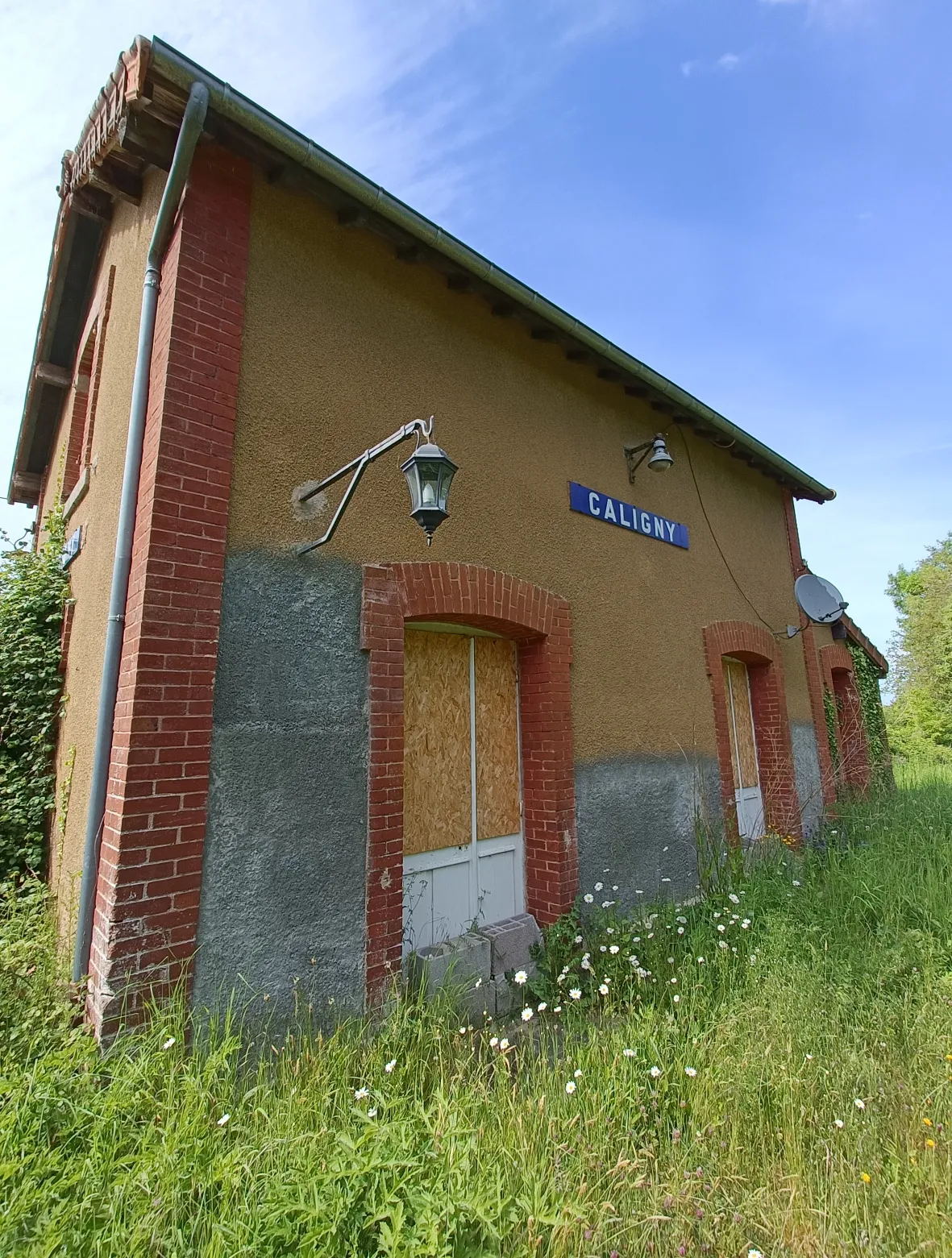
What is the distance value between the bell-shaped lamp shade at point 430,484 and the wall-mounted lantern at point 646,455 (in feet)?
10.9

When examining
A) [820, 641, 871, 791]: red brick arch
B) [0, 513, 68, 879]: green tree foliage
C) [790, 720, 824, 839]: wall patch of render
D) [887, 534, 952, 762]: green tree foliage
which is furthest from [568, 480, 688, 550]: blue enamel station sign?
[887, 534, 952, 762]: green tree foliage

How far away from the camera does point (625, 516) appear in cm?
580

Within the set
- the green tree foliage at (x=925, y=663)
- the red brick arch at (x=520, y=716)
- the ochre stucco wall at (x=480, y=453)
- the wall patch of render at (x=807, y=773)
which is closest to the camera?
the red brick arch at (x=520, y=716)

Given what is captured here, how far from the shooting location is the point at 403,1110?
2420 mm

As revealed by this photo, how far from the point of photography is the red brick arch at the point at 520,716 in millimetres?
3426

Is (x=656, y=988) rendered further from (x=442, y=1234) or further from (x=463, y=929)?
(x=442, y=1234)

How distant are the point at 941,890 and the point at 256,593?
5284 mm

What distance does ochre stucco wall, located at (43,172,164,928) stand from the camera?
367 centimetres

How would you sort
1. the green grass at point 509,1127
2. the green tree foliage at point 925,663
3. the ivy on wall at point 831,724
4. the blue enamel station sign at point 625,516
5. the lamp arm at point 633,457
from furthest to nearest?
the green tree foliage at point 925,663 → the ivy on wall at point 831,724 → the lamp arm at point 633,457 → the blue enamel station sign at point 625,516 → the green grass at point 509,1127

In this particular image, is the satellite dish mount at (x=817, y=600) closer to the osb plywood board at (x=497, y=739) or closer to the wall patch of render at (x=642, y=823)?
the wall patch of render at (x=642, y=823)

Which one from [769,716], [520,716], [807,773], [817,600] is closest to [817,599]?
[817,600]

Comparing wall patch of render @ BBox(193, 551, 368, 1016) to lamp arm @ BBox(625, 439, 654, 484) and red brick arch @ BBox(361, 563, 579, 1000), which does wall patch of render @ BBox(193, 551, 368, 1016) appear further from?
lamp arm @ BBox(625, 439, 654, 484)

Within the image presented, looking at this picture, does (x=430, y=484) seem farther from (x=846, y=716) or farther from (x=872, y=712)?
(x=872, y=712)

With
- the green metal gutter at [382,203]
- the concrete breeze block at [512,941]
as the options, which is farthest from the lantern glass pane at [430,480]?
the concrete breeze block at [512,941]
